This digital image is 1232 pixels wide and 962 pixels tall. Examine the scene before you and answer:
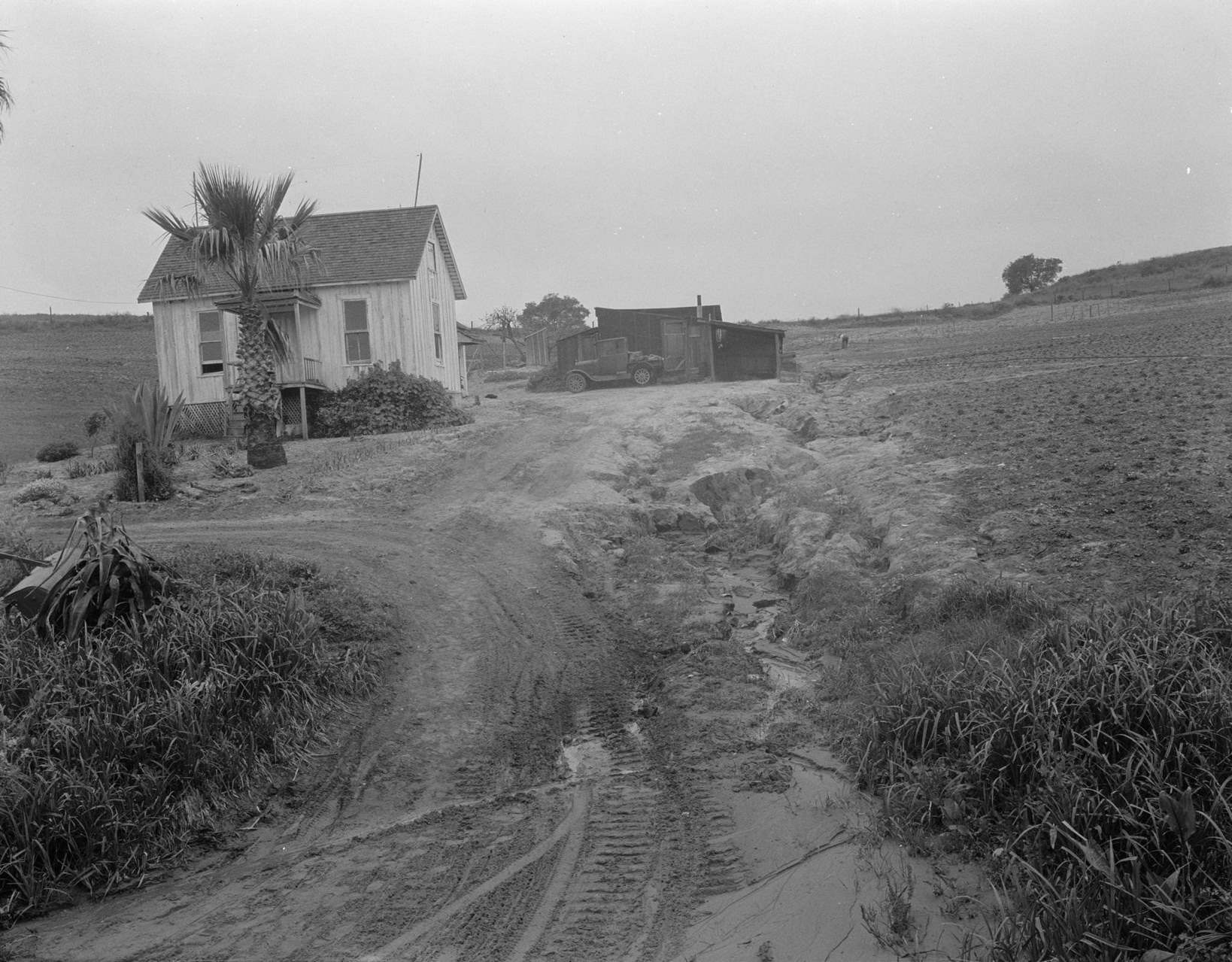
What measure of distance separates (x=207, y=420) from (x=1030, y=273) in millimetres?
67582

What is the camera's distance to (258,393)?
1653cm

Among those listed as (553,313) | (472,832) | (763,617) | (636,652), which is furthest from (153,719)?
(553,313)

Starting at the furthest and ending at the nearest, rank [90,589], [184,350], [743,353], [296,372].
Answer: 1. [743,353]
2. [184,350]
3. [296,372]
4. [90,589]

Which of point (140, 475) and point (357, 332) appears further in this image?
point (357, 332)

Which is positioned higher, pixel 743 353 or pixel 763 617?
pixel 743 353

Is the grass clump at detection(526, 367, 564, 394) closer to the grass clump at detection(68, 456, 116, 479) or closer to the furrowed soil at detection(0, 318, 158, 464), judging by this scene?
the furrowed soil at detection(0, 318, 158, 464)

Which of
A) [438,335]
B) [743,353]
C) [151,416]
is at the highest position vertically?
[438,335]

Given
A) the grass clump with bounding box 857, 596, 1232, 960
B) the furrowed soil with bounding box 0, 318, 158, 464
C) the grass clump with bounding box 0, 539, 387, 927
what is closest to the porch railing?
the furrowed soil with bounding box 0, 318, 158, 464

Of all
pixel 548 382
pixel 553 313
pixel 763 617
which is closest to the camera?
pixel 763 617

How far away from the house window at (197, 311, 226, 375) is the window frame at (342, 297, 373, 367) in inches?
116

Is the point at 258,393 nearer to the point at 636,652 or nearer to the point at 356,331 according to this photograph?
the point at 356,331

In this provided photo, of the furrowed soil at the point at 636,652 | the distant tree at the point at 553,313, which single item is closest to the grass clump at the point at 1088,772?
the furrowed soil at the point at 636,652

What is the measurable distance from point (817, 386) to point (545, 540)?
15.9 meters

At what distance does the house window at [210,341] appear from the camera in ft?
73.4
